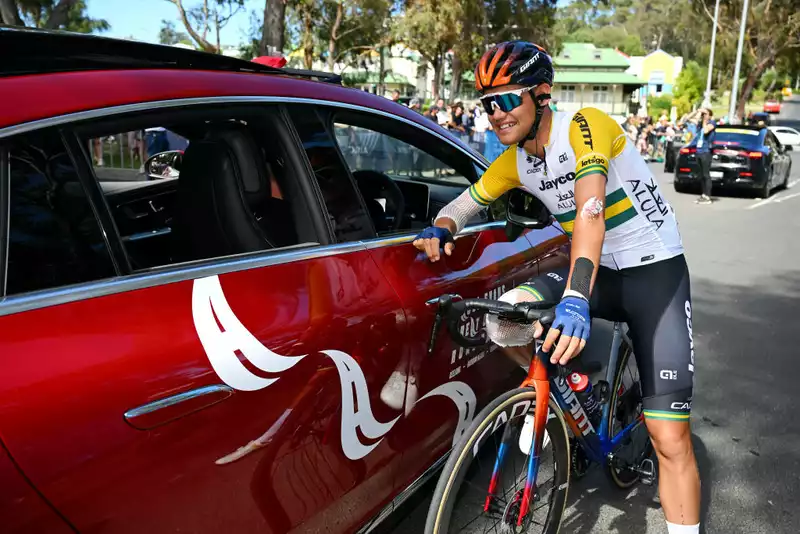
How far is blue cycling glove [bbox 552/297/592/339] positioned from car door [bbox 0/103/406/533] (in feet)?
1.89

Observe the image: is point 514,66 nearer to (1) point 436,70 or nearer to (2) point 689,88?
(1) point 436,70

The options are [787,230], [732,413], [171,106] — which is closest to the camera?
[171,106]

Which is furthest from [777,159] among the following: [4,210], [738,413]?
[4,210]

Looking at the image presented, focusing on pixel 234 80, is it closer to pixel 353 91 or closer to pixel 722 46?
pixel 353 91

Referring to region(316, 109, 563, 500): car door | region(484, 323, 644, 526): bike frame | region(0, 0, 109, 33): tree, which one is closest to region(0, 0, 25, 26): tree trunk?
region(0, 0, 109, 33): tree

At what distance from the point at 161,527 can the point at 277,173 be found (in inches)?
48.3

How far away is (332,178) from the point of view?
2.48 metres

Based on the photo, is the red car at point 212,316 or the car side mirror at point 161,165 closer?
the red car at point 212,316

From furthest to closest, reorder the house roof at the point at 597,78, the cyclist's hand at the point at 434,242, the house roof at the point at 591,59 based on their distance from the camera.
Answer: the house roof at the point at 591,59 < the house roof at the point at 597,78 < the cyclist's hand at the point at 434,242

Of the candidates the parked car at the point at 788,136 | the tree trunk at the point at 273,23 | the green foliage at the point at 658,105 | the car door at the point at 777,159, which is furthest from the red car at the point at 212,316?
the green foliage at the point at 658,105

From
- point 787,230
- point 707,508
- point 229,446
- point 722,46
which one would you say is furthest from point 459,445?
point 722,46

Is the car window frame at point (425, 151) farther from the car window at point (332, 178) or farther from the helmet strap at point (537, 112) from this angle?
the helmet strap at point (537, 112)

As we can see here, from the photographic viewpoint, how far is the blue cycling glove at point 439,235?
2.63 meters

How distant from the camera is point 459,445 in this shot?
84.5 inches
